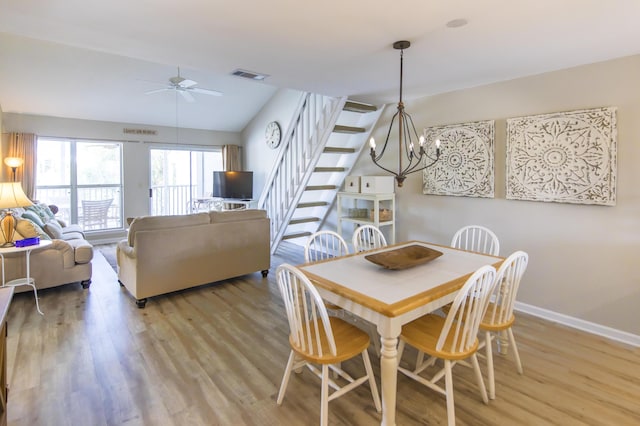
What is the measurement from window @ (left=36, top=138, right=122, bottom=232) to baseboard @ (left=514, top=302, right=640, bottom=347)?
23.6 feet

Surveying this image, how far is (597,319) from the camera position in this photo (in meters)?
3.04

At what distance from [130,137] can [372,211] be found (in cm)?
536

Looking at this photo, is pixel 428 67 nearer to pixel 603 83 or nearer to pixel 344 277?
pixel 603 83

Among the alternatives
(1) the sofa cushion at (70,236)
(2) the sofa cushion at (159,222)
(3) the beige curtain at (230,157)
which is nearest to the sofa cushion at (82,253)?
(2) the sofa cushion at (159,222)

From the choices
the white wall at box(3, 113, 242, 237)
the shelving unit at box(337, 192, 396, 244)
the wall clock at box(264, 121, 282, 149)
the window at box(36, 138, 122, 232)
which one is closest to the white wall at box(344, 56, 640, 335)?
the shelving unit at box(337, 192, 396, 244)

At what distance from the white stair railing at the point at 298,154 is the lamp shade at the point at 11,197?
9.54 ft

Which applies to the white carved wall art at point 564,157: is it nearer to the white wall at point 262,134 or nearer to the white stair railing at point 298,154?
the white stair railing at point 298,154

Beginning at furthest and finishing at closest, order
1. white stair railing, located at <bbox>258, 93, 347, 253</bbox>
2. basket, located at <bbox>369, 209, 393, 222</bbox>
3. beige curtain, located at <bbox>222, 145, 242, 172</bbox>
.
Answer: beige curtain, located at <bbox>222, 145, 242, 172</bbox> → basket, located at <bbox>369, 209, 393, 222</bbox> → white stair railing, located at <bbox>258, 93, 347, 253</bbox>

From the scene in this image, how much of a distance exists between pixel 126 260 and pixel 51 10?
2.58 metres

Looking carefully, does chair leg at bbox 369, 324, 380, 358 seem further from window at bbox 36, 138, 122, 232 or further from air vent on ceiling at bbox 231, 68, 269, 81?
window at bbox 36, 138, 122, 232

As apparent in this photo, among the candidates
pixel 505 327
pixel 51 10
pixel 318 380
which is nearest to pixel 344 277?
pixel 318 380

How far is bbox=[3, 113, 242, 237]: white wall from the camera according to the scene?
6.12m

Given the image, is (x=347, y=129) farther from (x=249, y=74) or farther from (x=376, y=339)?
(x=376, y=339)

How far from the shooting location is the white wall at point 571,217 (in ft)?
9.26
